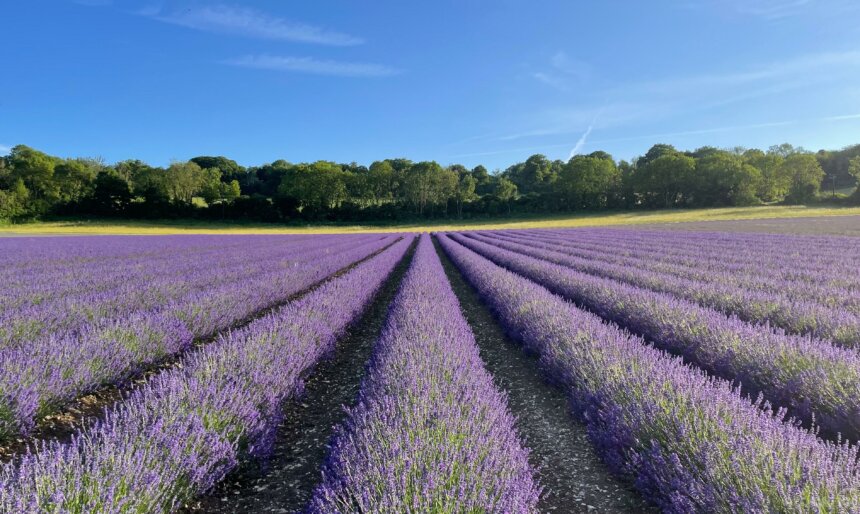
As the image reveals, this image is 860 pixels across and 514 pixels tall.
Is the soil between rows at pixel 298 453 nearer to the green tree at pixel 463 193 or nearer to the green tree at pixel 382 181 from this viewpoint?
the green tree at pixel 463 193

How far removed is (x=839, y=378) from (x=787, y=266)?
31.3ft

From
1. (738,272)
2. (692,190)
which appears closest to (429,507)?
(738,272)

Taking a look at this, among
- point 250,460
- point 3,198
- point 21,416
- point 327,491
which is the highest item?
point 3,198

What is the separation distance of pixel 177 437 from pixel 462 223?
56.4 metres

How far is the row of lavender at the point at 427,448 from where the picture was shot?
5.56ft

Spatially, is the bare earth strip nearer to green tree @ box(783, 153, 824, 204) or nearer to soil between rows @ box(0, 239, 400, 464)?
green tree @ box(783, 153, 824, 204)

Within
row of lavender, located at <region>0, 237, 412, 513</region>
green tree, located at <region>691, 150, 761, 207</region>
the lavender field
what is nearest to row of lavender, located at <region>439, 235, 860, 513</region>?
the lavender field

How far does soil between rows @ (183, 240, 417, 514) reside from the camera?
2516mm

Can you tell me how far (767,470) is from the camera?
185 cm

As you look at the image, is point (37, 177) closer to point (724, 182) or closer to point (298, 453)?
point (298, 453)

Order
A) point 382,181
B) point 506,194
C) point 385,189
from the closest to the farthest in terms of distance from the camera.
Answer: point 506,194
point 382,181
point 385,189

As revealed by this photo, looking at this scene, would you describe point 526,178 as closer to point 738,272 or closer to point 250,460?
point 738,272

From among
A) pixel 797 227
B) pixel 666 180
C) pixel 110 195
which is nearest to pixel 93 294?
pixel 797 227

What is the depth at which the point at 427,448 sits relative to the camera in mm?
2020
